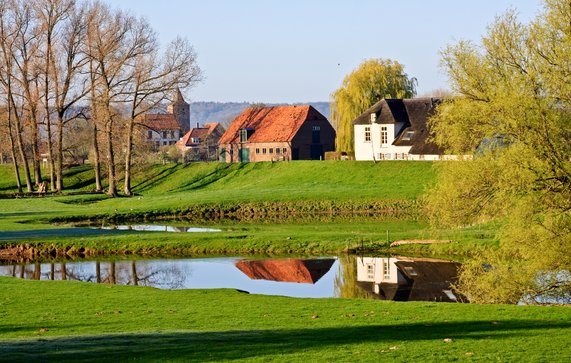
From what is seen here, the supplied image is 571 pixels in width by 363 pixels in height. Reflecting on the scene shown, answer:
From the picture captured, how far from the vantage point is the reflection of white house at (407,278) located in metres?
34.3

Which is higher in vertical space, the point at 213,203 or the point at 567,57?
the point at 567,57

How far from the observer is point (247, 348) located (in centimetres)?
2075

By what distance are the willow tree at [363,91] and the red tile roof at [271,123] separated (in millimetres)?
12268

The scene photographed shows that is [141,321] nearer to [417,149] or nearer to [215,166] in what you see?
[417,149]

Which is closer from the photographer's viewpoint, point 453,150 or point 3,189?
point 453,150

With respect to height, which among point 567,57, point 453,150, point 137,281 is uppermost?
point 567,57

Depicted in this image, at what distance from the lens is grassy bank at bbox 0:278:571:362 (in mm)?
20000

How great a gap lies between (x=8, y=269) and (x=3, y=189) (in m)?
60.7

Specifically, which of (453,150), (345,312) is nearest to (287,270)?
(453,150)

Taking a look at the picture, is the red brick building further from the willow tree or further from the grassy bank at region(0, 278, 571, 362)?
the grassy bank at region(0, 278, 571, 362)

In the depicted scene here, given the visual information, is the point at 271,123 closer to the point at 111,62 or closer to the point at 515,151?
the point at 111,62

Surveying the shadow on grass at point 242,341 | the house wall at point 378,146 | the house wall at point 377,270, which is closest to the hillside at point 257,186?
the house wall at point 378,146

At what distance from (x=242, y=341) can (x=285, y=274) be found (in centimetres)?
1853

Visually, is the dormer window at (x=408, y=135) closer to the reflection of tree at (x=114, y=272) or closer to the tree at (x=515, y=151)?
the reflection of tree at (x=114, y=272)
